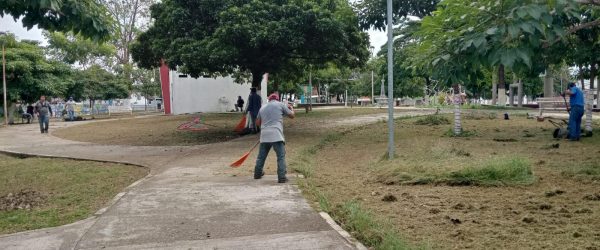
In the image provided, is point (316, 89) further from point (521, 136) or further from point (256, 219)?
point (256, 219)

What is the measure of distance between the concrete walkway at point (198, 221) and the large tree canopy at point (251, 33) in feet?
19.4

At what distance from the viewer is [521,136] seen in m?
13.8

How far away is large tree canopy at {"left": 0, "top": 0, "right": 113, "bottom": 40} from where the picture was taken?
7527 mm

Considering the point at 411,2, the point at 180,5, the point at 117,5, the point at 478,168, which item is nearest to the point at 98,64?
the point at 117,5

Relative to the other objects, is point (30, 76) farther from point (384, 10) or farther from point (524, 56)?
point (524, 56)

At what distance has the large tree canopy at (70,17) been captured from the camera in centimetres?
753

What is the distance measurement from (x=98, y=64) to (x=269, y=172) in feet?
143

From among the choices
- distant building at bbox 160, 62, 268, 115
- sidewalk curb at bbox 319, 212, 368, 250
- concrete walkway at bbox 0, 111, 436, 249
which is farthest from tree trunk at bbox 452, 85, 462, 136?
distant building at bbox 160, 62, 268, 115

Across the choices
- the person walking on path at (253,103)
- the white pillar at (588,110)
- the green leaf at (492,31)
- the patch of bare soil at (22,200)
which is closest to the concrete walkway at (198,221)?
the patch of bare soil at (22,200)

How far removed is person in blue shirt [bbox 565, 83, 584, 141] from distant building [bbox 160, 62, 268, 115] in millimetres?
25815

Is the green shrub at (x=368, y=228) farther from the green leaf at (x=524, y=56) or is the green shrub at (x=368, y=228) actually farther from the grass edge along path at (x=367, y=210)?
the green leaf at (x=524, y=56)

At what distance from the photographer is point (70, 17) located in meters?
7.71

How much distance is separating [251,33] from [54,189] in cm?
695

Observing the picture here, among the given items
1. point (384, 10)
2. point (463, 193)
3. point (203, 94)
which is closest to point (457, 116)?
point (384, 10)
